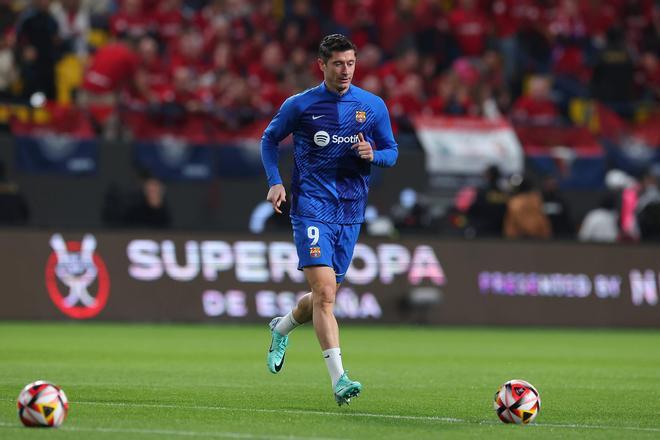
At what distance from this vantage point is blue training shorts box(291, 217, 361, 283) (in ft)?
33.5

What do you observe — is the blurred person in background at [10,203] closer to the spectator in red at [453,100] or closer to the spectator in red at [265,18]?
the spectator in red at [265,18]

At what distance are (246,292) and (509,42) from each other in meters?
10.4

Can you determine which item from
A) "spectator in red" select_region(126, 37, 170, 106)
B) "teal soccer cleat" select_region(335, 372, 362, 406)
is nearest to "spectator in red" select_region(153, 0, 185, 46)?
"spectator in red" select_region(126, 37, 170, 106)

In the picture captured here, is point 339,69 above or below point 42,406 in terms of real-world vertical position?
above

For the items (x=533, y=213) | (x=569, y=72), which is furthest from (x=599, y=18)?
(x=533, y=213)

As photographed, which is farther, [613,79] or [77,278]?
[613,79]

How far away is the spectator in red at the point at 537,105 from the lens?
25984 millimetres

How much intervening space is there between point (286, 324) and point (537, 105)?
52.2ft

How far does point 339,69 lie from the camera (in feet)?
33.6

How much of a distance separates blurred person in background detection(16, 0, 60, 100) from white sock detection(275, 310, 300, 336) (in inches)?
489

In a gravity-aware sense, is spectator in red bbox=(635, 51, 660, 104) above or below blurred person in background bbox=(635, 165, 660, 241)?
above

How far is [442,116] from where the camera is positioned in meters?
24.7

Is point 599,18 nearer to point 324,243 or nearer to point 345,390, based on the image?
point 324,243

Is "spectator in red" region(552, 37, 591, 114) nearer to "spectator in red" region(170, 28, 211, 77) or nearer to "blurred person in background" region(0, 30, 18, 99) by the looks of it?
"spectator in red" region(170, 28, 211, 77)
